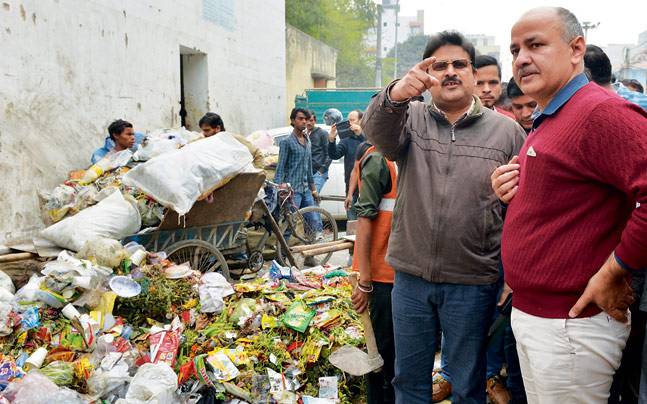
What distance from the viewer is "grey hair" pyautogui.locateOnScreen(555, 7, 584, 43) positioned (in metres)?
1.81

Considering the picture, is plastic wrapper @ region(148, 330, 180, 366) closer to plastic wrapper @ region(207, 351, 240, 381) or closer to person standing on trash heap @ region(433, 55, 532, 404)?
plastic wrapper @ region(207, 351, 240, 381)

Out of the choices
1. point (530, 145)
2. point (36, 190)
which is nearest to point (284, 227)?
point (36, 190)

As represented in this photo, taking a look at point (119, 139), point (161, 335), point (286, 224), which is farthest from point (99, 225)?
point (286, 224)

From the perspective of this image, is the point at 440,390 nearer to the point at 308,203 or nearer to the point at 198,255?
the point at 198,255

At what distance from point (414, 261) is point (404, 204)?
0.85 feet

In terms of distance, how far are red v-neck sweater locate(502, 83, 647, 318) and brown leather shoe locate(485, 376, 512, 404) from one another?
A: 170cm

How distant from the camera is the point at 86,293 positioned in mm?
4055

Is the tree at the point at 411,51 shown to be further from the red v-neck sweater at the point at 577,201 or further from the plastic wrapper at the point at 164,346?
the red v-neck sweater at the point at 577,201

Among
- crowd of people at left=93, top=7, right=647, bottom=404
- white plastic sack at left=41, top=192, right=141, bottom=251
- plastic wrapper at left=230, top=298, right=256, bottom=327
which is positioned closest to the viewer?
crowd of people at left=93, top=7, right=647, bottom=404

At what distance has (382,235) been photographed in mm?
3008

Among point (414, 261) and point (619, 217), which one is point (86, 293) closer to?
point (414, 261)

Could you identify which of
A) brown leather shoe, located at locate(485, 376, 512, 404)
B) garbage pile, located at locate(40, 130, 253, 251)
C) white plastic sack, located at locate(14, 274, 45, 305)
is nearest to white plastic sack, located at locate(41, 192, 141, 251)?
garbage pile, located at locate(40, 130, 253, 251)

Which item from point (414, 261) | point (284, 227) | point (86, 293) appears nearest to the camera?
point (414, 261)

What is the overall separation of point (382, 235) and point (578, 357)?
1392 millimetres
